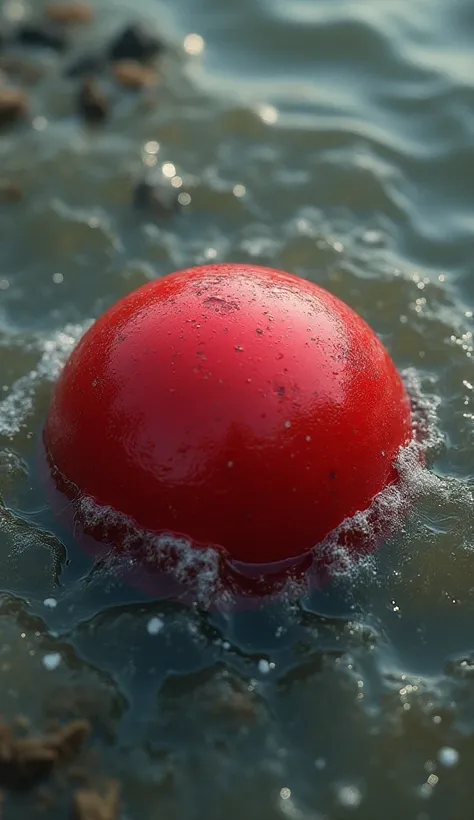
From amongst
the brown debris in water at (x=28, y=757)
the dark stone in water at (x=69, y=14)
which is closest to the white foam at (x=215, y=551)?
the brown debris in water at (x=28, y=757)

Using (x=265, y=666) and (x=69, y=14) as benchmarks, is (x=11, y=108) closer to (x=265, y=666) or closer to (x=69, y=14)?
(x=69, y=14)


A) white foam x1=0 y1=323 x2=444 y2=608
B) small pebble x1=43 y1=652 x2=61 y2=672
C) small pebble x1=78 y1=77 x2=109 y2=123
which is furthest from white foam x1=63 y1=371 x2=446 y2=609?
small pebble x1=78 y1=77 x2=109 y2=123

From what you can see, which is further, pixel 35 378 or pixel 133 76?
pixel 133 76

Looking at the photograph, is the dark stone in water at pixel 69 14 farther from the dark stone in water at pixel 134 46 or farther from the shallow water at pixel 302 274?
the dark stone in water at pixel 134 46

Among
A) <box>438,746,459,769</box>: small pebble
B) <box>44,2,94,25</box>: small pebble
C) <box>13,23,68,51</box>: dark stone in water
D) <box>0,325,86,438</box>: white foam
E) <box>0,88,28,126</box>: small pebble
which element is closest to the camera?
<box>438,746,459,769</box>: small pebble

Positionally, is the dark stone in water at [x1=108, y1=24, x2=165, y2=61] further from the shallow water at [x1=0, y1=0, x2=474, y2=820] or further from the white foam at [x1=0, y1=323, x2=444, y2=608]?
the white foam at [x1=0, y1=323, x2=444, y2=608]

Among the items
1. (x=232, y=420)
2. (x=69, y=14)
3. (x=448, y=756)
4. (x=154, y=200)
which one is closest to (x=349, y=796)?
(x=448, y=756)
